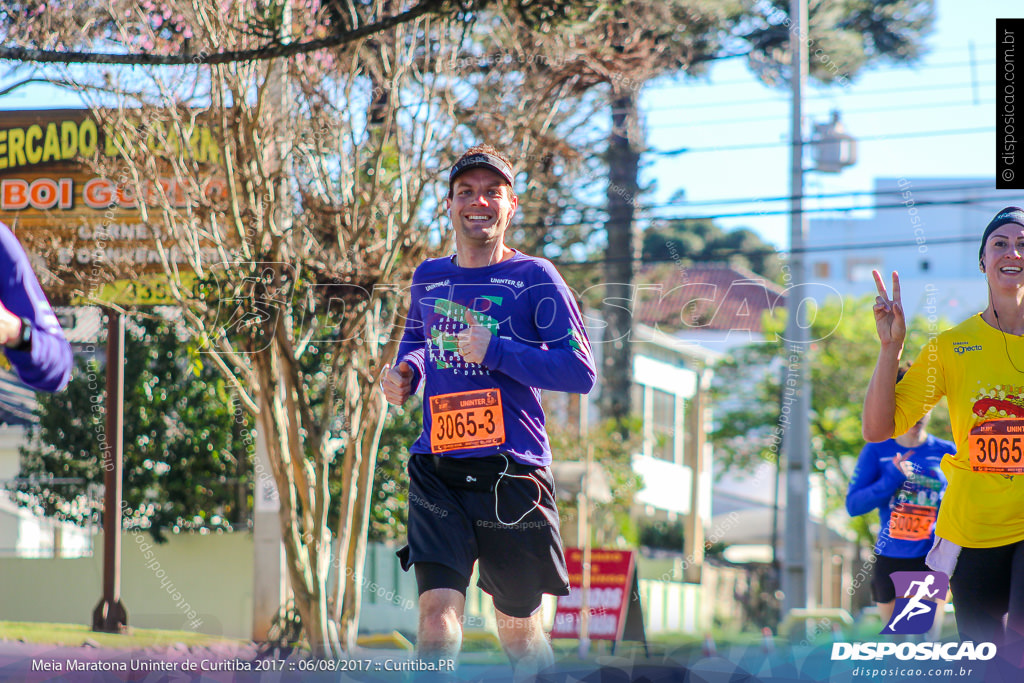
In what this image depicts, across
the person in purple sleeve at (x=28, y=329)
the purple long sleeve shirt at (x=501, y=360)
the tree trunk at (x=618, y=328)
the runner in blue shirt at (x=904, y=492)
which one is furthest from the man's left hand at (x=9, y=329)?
the tree trunk at (x=618, y=328)

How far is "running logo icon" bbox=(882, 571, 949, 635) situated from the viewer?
226 inches

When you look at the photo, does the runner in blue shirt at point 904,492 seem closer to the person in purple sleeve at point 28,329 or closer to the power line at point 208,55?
the power line at point 208,55

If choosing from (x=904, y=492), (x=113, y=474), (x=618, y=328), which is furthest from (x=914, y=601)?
(x=618, y=328)

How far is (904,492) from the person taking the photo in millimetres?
6152

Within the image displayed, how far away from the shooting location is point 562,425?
16672mm

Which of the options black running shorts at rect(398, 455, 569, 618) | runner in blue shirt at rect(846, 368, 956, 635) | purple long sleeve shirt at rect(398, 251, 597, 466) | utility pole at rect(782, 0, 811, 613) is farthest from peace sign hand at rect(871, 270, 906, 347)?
utility pole at rect(782, 0, 811, 613)

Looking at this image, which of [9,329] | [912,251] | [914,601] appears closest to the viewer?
[9,329]

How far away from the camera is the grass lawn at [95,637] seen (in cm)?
778

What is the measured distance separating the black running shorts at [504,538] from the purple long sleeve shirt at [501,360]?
12 centimetres

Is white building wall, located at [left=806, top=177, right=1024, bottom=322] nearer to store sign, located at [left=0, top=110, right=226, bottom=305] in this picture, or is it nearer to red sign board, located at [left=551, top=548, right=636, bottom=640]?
red sign board, located at [left=551, top=548, right=636, bottom=640]

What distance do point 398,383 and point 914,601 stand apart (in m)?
3.63

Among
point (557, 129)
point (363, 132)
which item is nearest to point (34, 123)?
point (363, 132)

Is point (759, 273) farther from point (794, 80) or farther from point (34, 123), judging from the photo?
point (34, 123)

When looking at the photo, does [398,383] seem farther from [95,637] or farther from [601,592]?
[601,592]
